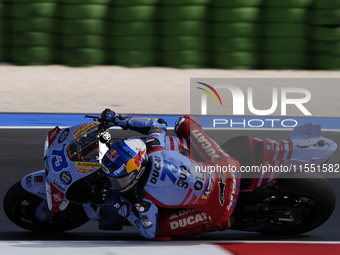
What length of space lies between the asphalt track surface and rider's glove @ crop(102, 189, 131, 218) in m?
0.66

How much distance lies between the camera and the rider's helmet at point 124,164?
4.14m

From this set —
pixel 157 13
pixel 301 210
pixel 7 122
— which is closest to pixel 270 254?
pixel 301 210

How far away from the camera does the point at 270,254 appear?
457 cm

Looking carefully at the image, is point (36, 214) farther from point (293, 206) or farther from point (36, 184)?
point (293, 206)

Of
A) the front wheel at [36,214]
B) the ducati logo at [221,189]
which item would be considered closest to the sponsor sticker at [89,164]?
the front wheel at [36,214]

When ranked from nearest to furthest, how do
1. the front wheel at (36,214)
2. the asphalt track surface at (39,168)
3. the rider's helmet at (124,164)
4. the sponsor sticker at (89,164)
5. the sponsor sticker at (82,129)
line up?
the rider's helmet at (124,164)
the sponsor sticker at (89,164)
the sponsor sticker at (82,129)
the front wheel at (36,214)
the asphalt track surface at (39,168)

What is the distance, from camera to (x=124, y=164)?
13.6 feet

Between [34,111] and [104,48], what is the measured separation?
6.34 ft

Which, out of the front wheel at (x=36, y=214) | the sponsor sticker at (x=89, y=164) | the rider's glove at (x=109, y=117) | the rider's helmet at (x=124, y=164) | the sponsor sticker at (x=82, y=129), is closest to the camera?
the rider's helmet at (x=124, y=164)

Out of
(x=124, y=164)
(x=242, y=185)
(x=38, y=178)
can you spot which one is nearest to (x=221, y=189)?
(x=242, y=185)

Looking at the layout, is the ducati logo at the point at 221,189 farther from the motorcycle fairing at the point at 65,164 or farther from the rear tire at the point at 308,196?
the motorcycle fairing at the point at 65,164

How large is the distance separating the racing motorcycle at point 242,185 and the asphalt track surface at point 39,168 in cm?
12

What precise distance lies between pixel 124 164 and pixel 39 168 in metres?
3.09

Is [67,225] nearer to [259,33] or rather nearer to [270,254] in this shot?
[270,254]
